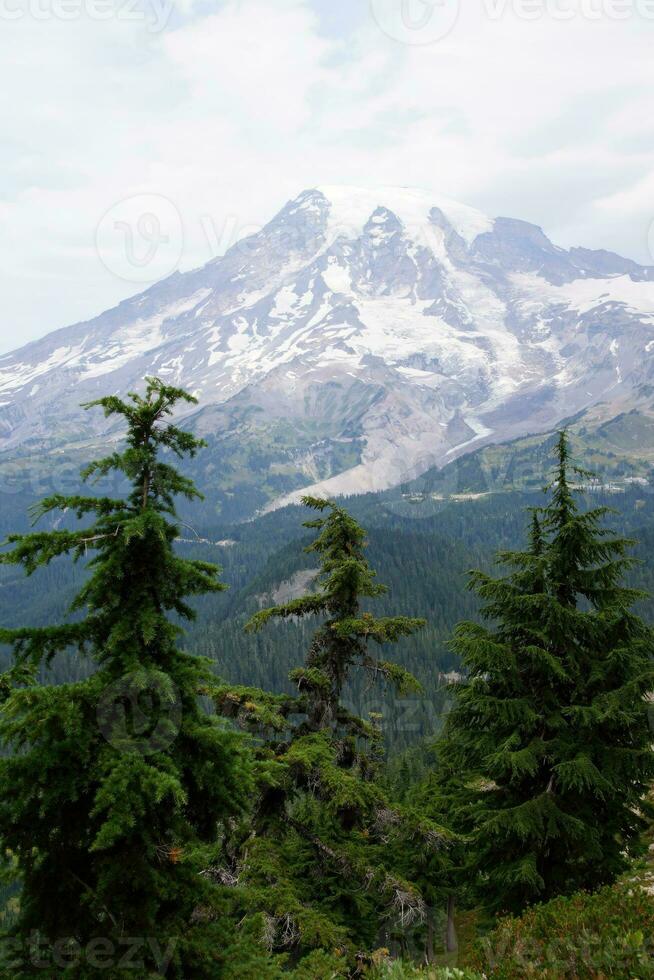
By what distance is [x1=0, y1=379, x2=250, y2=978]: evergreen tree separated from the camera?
9.26 meters

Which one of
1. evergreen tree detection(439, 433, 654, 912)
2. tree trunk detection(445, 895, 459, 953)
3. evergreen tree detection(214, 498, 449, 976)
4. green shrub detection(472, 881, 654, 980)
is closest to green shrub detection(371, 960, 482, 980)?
green shrub detection(472, 881, 654, 980)

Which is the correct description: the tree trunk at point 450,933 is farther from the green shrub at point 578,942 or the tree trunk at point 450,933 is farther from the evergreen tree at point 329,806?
the green shrub at point 578,942

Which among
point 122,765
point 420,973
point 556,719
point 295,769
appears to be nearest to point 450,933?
point 556,719

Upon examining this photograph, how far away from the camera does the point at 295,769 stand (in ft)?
52.1

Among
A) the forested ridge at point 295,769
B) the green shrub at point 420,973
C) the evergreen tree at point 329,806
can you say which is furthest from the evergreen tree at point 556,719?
the green shrub at point 420,973

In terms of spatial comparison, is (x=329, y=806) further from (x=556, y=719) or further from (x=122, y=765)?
(x=122, y=765)

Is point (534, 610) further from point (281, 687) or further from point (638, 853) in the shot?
point (281, 687)

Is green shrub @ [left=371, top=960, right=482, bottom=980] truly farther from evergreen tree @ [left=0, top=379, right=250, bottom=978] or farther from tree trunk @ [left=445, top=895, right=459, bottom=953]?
tree trunk @ [left=445, top=895, right=459, bottom=953]

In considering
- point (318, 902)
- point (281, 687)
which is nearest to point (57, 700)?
point (318, 902)

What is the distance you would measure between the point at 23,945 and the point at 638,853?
601 inches

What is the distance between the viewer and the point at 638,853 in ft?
56.3

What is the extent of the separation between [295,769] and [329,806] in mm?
1270

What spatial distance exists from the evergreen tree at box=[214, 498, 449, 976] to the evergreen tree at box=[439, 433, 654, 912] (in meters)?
2.68

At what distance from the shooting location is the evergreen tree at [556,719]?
645 inches
